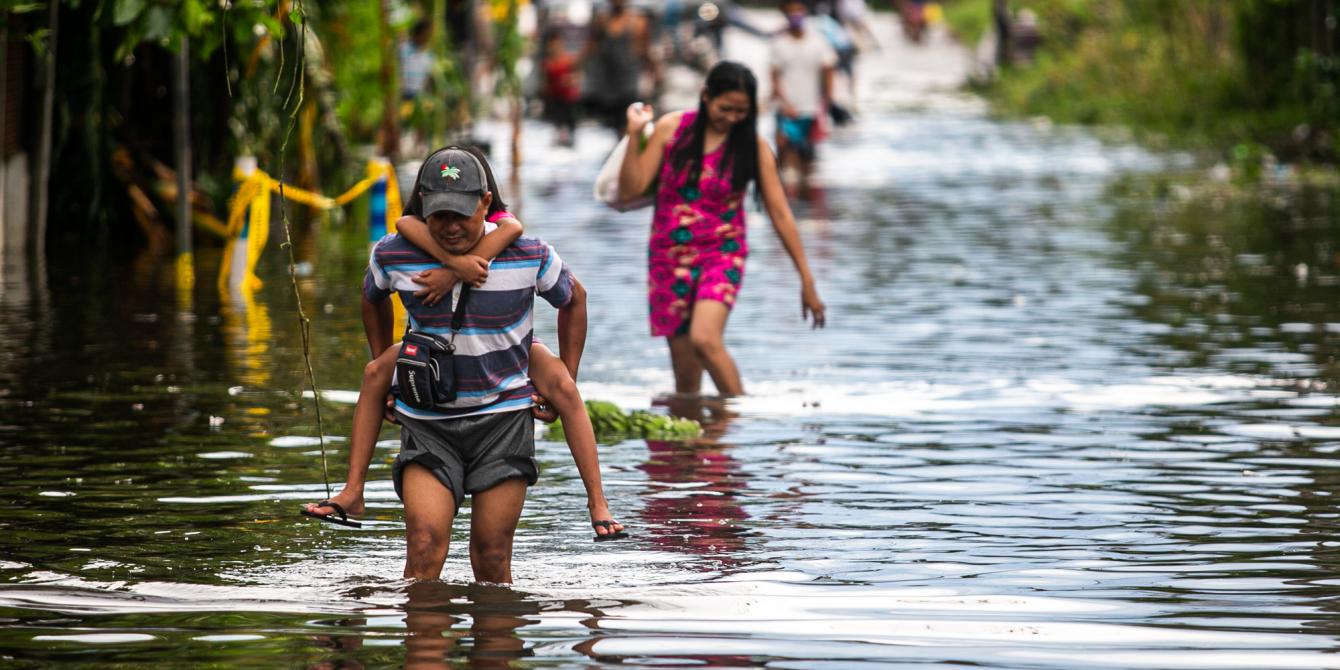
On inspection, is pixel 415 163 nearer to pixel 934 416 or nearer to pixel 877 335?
pixel 877 335

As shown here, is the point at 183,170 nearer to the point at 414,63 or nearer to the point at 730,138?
the point at 730,138

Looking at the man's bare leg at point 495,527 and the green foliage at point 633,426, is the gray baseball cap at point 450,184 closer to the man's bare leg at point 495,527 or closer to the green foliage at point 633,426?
the man's bare leg at point 495,527

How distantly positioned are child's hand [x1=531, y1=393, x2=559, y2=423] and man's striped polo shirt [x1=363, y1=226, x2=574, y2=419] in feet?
0.18

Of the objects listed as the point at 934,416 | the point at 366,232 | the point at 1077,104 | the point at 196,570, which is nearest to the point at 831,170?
the point at 366,232

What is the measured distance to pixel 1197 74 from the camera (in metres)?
35.6

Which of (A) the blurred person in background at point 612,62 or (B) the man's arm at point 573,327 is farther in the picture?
(A) the blurred person in background at point 612,62

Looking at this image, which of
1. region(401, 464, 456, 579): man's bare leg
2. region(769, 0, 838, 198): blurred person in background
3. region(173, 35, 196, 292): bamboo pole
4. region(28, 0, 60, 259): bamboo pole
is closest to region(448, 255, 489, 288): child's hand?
region(401, 464, 456, 579): man's bare leg

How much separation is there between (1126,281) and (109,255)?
7654 millimetres

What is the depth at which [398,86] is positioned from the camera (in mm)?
25156

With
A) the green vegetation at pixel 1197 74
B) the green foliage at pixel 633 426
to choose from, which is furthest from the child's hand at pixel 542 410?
the green vegetation at pixel 1197 74

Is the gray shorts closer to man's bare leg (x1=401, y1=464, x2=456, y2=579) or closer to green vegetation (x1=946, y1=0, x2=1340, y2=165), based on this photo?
man's bare leg (x1=401, y1=464, x2=456, y2=579)

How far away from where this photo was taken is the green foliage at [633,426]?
36.2 ft

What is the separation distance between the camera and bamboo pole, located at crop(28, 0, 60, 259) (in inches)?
706

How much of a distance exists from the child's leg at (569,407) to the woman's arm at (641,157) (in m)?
3.88
